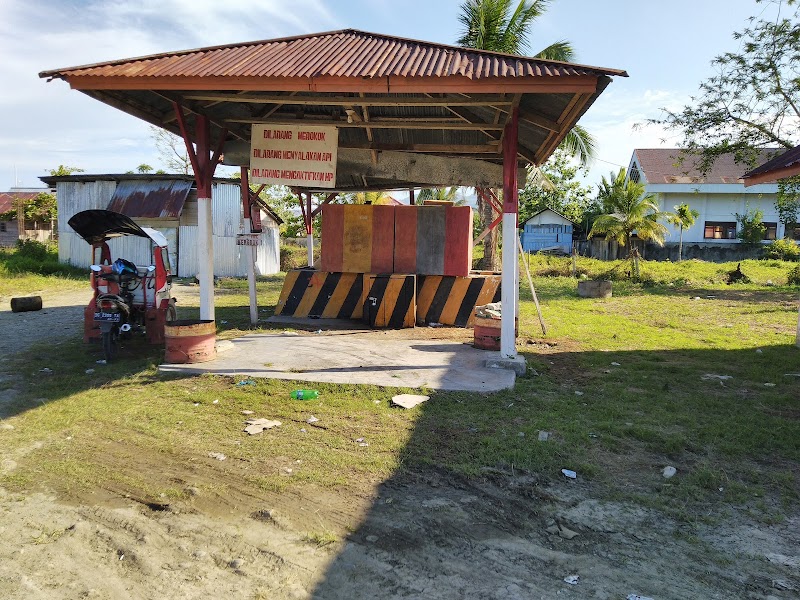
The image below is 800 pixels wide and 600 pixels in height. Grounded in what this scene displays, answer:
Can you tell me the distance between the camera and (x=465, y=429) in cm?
525

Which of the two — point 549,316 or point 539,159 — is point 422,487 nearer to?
point 539,159

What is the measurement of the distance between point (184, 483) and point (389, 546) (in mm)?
1707

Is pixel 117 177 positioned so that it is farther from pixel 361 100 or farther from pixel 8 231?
pixel 8 231

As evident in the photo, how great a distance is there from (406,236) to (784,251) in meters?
28.6

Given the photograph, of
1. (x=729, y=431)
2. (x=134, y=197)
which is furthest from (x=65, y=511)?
(x=134, y=197)

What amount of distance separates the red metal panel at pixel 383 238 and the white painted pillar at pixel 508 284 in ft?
13.5

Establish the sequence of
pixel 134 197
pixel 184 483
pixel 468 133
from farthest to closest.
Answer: pixel 134 197, pixel 468 133, pixel 184 483

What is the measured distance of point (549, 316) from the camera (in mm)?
13039

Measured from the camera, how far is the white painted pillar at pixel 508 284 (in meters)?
7.38

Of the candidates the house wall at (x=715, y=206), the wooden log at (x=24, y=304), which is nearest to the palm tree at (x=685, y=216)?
the house wall at (x=715, y=206)

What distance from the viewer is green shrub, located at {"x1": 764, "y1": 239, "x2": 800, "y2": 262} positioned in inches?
1188

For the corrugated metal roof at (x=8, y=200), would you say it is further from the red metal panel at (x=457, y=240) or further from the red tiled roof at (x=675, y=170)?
the red tiled roof at (x=675, y=170)

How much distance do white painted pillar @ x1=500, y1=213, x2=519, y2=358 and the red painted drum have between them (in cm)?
411

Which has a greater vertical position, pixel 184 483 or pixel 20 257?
pixel 20 257
